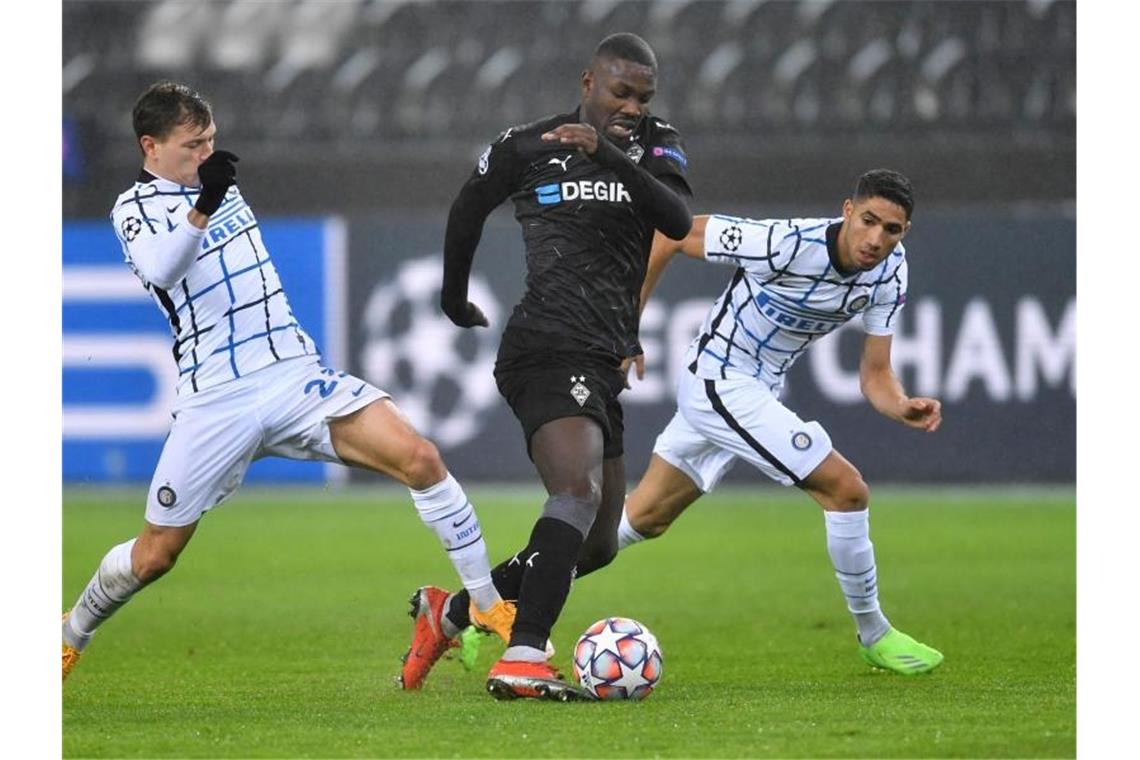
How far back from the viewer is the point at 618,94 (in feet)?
20.7

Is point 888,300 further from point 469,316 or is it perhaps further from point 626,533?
point 469,316

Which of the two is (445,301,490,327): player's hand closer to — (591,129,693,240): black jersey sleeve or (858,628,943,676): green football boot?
(591,129,693,240): black jersey sleeve

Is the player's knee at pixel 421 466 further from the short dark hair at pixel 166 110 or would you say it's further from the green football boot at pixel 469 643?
the short dark hair at pixel 166 110

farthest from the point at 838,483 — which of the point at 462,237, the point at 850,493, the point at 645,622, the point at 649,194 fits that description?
the point at 645,622

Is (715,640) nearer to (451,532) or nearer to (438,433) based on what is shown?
(451,532)

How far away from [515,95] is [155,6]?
3.75 meters

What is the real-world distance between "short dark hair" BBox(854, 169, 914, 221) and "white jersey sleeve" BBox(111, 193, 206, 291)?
2.40m

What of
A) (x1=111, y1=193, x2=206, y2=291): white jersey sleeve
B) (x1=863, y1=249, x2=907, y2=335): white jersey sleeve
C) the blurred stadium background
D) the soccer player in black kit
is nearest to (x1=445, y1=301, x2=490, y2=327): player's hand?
Answer: the soccer player in black kit

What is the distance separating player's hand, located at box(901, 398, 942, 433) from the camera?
6.78m

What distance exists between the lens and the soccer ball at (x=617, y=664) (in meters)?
6.21

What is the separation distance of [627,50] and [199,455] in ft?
6.37

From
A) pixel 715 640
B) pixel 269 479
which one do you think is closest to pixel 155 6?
pixel 269 479

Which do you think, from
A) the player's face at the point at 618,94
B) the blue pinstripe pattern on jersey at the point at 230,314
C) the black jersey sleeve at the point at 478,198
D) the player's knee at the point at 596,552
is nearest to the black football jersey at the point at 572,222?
the black jersey sleeve at the point at 478,198
